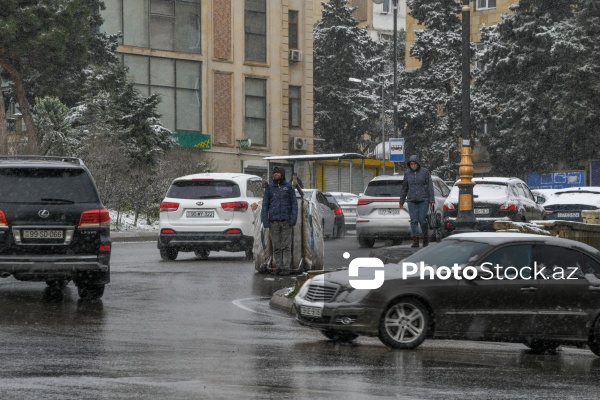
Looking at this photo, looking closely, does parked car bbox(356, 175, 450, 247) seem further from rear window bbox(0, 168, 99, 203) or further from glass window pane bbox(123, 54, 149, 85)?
glass window pane bbox(123, 54, 149, 85)

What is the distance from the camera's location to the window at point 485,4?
80750 mm

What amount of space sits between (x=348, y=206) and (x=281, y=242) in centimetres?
2368

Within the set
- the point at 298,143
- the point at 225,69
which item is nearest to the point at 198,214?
the point at 225,69

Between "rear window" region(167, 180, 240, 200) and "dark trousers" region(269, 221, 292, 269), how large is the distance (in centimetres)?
391

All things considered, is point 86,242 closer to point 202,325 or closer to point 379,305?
point 202,325

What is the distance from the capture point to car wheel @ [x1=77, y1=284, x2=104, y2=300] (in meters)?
17.2

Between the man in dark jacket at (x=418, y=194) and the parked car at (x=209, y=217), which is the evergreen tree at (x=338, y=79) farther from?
the man in dark jacket at (x=418, y=194)

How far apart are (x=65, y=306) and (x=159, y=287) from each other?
10.7 feet

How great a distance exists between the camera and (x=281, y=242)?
2119 cm

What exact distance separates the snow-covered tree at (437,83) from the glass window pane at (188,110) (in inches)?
576

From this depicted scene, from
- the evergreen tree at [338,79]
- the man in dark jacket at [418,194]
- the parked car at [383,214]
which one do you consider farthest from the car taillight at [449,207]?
the evergreen tree at [338,79]

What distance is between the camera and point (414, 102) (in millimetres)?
71875

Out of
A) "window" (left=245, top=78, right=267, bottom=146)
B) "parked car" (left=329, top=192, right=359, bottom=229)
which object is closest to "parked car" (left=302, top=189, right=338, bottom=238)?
"parked car" (left=329, top=192, right=359, bottom=229)

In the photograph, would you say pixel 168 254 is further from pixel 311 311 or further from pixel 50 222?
pixel 311 311
